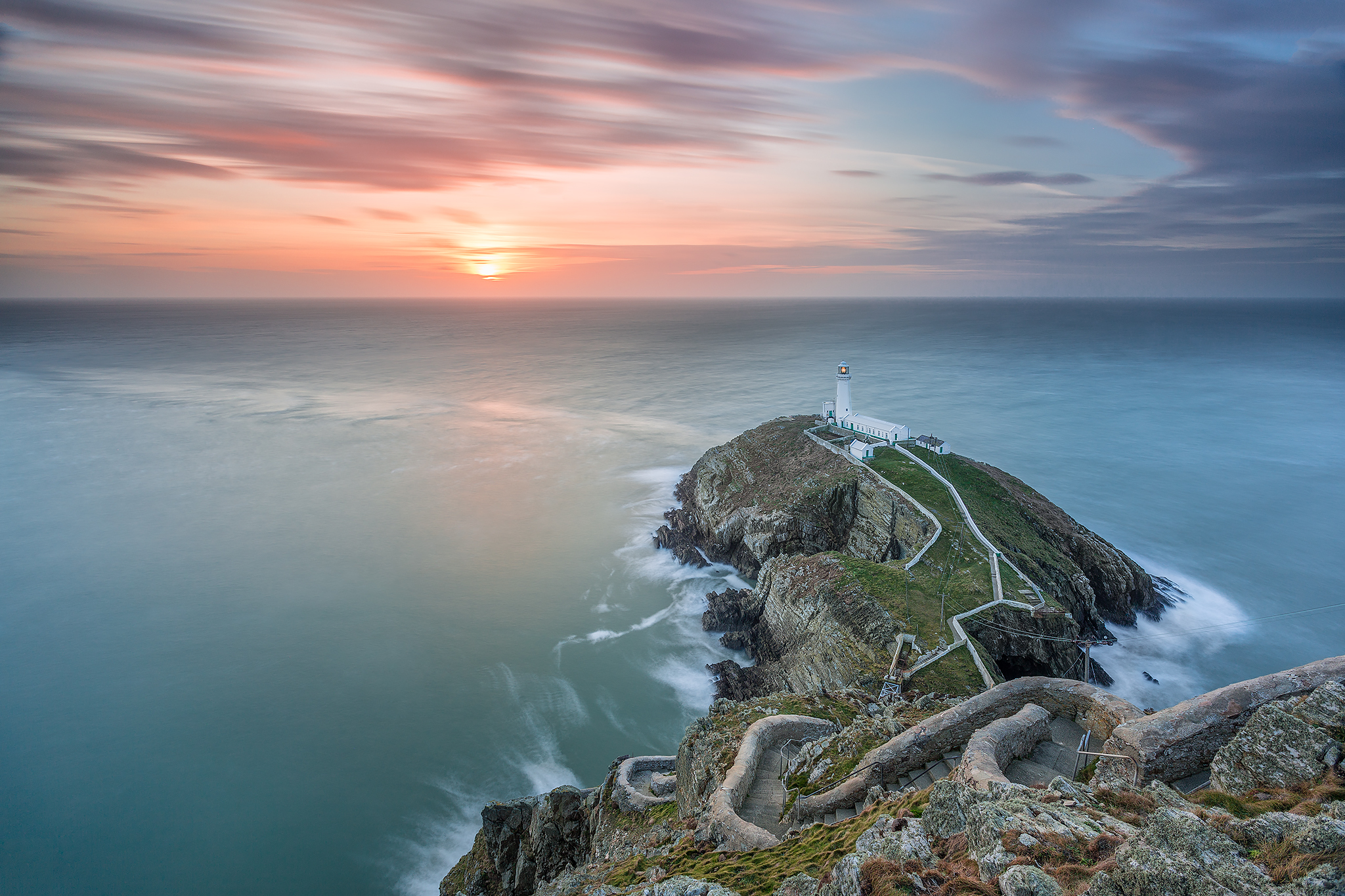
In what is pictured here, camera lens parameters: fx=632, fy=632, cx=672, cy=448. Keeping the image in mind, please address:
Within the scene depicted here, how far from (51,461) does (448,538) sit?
1975 inches

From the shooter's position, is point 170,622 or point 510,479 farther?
point 510,479

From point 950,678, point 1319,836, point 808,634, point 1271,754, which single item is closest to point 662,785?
point 808,634

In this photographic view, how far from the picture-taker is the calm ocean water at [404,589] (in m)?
25.2

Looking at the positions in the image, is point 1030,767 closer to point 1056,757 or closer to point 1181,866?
point 1056,757

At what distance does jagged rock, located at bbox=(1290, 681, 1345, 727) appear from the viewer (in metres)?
9.72

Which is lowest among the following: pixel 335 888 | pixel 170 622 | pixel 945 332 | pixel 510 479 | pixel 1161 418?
pixel 335 888

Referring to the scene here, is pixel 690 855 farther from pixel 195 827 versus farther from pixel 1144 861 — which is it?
pixel 195 827

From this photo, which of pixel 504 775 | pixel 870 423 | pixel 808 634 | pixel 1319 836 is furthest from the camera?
pixel 870 423

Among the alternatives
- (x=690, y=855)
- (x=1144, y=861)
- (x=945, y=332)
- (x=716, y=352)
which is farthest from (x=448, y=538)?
(x=945, y=332)

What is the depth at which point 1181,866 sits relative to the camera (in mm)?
7172

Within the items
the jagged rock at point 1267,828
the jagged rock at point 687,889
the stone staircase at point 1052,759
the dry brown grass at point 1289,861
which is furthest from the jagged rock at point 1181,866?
the jagged rock at point 687,889

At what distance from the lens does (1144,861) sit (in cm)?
735

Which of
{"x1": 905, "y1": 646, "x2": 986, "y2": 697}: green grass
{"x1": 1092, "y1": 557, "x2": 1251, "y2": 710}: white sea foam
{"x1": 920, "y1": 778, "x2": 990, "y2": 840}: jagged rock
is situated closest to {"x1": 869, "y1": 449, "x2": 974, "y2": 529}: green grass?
{"x1": 1092, "y1": 557, "x2": 1251, "y2": 710}: white sea foam

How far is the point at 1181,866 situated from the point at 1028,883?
1.65 m
